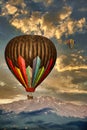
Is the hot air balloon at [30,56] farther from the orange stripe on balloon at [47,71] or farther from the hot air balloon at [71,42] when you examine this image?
the hot air balloon at [71,42]

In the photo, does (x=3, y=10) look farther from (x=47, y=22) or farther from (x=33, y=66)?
(x=33, y=66)

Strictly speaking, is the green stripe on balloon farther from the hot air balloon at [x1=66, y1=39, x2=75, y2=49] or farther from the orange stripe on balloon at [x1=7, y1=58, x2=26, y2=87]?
the hot air balloon at [x1=66, y1=39, x2=75, y2=49]

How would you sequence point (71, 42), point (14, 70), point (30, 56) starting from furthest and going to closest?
point (71, 42), point (14, 70), point (30, 56)

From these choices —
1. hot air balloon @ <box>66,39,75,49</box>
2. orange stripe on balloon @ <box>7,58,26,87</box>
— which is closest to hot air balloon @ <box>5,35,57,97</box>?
orange stripe on balloon @ <box>7,58,26,87</box>

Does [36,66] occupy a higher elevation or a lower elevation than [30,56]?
lower

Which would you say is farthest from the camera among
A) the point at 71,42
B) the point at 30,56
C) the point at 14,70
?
the point at 71,42

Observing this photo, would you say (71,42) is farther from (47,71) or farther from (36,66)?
(36,66)

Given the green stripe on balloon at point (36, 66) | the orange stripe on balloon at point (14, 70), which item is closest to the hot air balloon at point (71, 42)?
the green stripe on balloon at point (36, 66)

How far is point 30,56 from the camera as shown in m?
10.1

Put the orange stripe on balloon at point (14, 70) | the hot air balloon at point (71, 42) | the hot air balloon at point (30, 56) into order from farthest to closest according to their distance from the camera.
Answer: the hot air balloon at point (71, 42) < the orange stripe on balloon at point (14, 70) < the hot air balloon at point (30, 56)

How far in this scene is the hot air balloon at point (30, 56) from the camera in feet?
33.2

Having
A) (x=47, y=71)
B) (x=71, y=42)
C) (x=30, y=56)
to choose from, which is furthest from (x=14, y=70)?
(x=71, y=42)

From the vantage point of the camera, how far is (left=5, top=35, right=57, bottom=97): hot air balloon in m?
10.1

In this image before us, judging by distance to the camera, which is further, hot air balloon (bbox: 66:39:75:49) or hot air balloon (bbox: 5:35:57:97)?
hot air balloon (bbox: 66:39:75:49)
